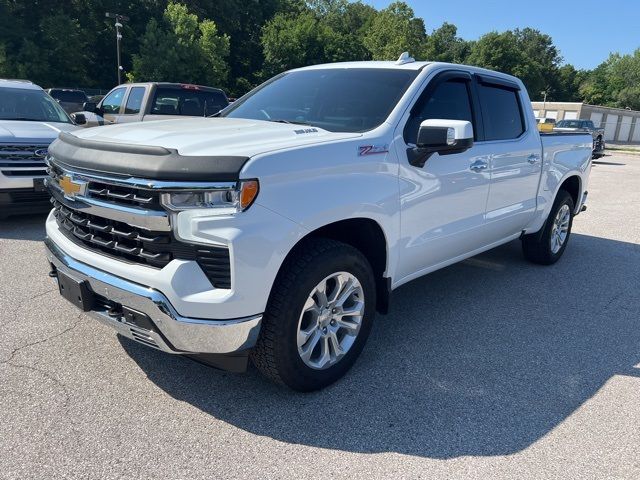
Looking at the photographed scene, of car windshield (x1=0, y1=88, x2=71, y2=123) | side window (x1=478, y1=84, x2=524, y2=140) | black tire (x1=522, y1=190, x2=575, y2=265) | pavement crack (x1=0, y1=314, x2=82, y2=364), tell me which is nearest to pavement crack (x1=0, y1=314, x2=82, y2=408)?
pavement crack (x1=0, y1=314, x2=82, y2=364)

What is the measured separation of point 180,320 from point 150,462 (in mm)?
665

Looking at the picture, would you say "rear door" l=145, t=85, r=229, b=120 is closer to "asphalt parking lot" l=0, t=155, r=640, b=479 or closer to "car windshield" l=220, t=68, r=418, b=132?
"car windshield" l=220, t=68, r=418, b=132

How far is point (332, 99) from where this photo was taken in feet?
12.0

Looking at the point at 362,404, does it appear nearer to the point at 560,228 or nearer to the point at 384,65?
the point at 384,65

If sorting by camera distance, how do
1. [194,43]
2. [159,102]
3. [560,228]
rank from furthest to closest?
[194,43]
[159,102]
[560,228]

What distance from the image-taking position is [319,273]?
2719 mm

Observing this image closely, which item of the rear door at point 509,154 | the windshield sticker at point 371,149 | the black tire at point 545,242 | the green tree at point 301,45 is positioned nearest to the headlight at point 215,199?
the windshield sticker at point 371,149

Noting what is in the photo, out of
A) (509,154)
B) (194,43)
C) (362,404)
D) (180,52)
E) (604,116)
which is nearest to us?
(362,404)

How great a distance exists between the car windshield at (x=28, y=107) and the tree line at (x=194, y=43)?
3668 centimetres

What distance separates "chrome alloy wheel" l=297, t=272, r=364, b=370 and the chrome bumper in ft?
1.25

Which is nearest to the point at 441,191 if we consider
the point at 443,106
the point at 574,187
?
the point at 443,106

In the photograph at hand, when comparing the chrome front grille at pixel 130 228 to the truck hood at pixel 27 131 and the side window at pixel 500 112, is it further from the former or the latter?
the truck hood at pixel 27 131

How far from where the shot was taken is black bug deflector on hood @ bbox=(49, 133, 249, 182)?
2338 mm

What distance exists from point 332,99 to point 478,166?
1250 mm
